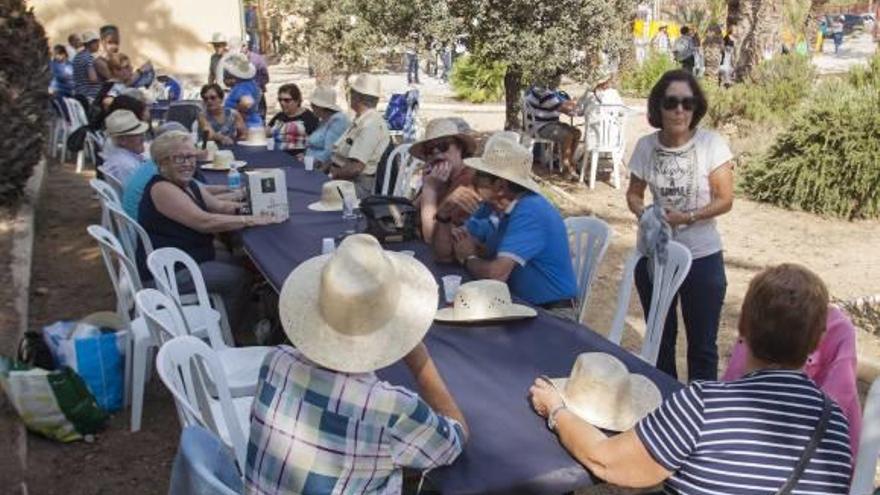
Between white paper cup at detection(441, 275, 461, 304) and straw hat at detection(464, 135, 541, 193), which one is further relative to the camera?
straw hat at detection(464, 135, 541, 193)

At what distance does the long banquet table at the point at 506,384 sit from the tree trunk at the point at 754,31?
38.1 ft

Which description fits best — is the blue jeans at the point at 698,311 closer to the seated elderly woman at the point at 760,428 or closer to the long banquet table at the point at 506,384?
the long banquet table at the point at 506,384

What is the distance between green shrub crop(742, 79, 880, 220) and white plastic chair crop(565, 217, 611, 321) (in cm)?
490

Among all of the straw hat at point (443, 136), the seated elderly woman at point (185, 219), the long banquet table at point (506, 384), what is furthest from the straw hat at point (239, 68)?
the long banquet table at point (506, 384)

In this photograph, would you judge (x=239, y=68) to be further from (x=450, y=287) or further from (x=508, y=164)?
(x=450, y=287)

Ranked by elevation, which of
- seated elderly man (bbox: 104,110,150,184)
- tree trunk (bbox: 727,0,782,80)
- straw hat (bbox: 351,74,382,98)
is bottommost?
seated elderly man (bbox: 104,110,150,184)

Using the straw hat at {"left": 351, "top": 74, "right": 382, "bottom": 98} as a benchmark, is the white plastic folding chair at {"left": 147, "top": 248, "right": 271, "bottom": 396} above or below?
below

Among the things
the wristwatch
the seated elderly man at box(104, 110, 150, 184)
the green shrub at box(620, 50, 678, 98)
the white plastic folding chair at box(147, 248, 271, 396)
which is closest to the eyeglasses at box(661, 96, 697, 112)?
the wristwatch

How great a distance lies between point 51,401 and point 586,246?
2525 millimetres

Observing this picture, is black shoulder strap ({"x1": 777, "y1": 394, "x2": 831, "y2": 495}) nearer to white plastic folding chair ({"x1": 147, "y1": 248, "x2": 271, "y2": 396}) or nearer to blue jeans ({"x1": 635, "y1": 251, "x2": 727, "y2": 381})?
blue jeans ({"x1": 635, "y1": 251, "x2": 727, "y2": 381})

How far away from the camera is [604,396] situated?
2.23 meters

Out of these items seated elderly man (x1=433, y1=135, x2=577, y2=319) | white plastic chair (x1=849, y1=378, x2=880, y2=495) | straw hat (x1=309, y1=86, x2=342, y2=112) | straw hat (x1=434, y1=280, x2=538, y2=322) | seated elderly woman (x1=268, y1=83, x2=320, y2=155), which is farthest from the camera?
seated elderly woman (x1=268, y1=83, x2=320, y2=155)

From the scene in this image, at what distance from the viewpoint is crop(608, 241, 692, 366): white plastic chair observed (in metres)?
3.47

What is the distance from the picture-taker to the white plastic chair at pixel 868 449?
6.57 ft
